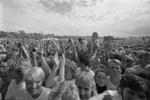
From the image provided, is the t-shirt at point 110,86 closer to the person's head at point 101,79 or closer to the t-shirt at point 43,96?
the person's head at point 101,79

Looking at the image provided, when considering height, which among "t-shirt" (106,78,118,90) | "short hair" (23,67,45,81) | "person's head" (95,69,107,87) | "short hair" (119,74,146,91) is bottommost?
"t-shirt" (106,78,118,90)

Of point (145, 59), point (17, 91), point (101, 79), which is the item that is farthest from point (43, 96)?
point (145, 59)

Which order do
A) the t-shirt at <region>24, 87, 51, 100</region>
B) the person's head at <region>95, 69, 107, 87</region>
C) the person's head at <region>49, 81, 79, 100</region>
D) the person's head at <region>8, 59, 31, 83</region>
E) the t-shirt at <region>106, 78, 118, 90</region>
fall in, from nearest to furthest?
the person's head at <region>49, 81, 79, 100</region> → the t-shirt at <region>24, 87, 51, 100</region> → the person's head at <region>8, 59, 31, 83</region> → the t-shirt at <region>106, 78, 118, 90</region> → the person's head at <region>95, 69, 107, 87</region>

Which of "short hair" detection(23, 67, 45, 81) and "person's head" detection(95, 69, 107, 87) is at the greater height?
"short hair" detection(23, 67, 45, 81)

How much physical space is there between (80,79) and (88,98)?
0.32m

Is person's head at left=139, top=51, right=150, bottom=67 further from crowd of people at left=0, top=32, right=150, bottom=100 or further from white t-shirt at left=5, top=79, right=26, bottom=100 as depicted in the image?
white t-shirt at left=5, top=79, right=26, bottom=100

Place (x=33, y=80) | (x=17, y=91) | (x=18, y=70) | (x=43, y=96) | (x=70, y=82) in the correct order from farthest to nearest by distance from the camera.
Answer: (x=18, y=70) < (x=17, y=91) < (x=43, y=96) < (x=33, y=80) < (x=70, y=82)

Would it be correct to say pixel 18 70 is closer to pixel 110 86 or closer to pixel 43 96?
pixel 43 96

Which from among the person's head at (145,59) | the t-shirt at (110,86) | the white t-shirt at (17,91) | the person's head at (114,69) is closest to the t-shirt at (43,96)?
the white t-shirt at (17,91)

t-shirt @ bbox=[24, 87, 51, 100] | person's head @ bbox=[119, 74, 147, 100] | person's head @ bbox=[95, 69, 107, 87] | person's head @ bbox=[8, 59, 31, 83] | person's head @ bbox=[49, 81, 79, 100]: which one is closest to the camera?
person's head @ bbox=[119, 74, 147, 100]

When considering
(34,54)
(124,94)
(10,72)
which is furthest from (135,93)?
(34,54)

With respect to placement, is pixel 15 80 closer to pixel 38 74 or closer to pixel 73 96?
pixel 38 74

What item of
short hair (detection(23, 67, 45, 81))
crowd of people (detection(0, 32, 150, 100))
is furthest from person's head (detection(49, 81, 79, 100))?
short hair (detection(23, 67, 45, 81))

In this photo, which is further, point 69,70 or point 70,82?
point 69,70
